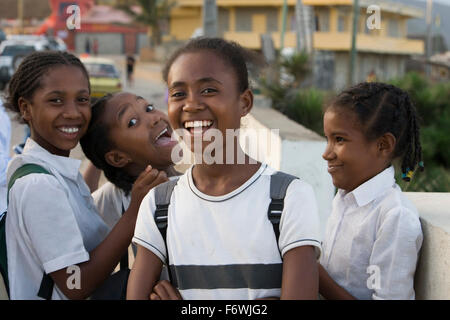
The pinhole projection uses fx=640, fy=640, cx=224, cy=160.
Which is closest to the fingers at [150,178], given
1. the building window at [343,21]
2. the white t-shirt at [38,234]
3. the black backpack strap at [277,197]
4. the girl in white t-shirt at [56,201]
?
the girl in white t-shirt at [56,201]

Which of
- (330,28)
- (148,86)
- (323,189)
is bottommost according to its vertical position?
(148,86)

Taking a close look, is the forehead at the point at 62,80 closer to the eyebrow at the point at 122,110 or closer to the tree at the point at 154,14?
the eyebrow at the point at 122,110

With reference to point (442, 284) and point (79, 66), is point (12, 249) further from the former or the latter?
point (442, 284)

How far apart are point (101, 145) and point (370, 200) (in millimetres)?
1179

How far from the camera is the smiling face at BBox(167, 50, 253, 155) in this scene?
197 centimetres

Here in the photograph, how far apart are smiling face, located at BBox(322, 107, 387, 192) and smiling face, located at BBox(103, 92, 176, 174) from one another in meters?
0.73

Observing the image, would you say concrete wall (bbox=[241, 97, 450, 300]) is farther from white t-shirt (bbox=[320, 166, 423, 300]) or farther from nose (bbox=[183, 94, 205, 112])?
nose (bbox=[183, 94, 205, 112])

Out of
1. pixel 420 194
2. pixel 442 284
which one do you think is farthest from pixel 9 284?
pixel 420 194

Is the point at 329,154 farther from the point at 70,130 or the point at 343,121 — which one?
the point at 70,130

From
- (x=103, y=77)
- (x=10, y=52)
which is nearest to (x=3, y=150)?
(x=103, y=77)

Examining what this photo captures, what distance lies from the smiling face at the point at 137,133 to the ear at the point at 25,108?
31 centimetres

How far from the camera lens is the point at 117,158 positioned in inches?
108

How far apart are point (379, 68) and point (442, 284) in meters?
41.3

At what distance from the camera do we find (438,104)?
10805mm
